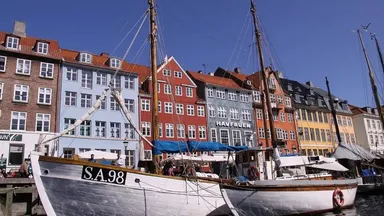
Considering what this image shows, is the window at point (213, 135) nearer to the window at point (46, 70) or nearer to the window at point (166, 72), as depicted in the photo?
the window at point (166, 72)

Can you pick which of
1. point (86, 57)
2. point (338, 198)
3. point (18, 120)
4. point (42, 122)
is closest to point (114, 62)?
point (86, 57)

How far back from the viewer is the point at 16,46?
112 feet

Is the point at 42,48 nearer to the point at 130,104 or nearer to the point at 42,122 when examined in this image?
the point at 42,122

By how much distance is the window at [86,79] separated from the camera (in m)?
37.2

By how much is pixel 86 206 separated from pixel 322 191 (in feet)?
39.9

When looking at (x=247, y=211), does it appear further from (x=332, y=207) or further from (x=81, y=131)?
(x=81, y=131)

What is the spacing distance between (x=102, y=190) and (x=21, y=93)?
2432 centimetres

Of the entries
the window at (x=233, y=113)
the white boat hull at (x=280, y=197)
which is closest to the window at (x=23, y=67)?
the window at (x=233, y=113)

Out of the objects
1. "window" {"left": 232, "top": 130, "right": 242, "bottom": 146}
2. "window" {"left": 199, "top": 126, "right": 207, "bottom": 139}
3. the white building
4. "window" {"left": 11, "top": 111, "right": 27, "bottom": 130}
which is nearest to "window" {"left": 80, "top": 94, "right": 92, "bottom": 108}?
"window" {"left": 11, "top": 111, "right": 27, "bottom": 130}

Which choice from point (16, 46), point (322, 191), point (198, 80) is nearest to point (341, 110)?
point (198, 80)

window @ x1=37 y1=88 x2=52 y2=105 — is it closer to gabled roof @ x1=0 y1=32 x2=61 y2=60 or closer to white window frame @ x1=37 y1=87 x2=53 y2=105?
white window frame @ x1=37 y1=87 x2=53 y2=105

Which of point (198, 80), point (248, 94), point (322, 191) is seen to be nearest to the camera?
point (322, 191)

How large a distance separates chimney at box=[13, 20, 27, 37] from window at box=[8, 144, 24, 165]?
13.3m

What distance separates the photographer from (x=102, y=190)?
43.4ft
